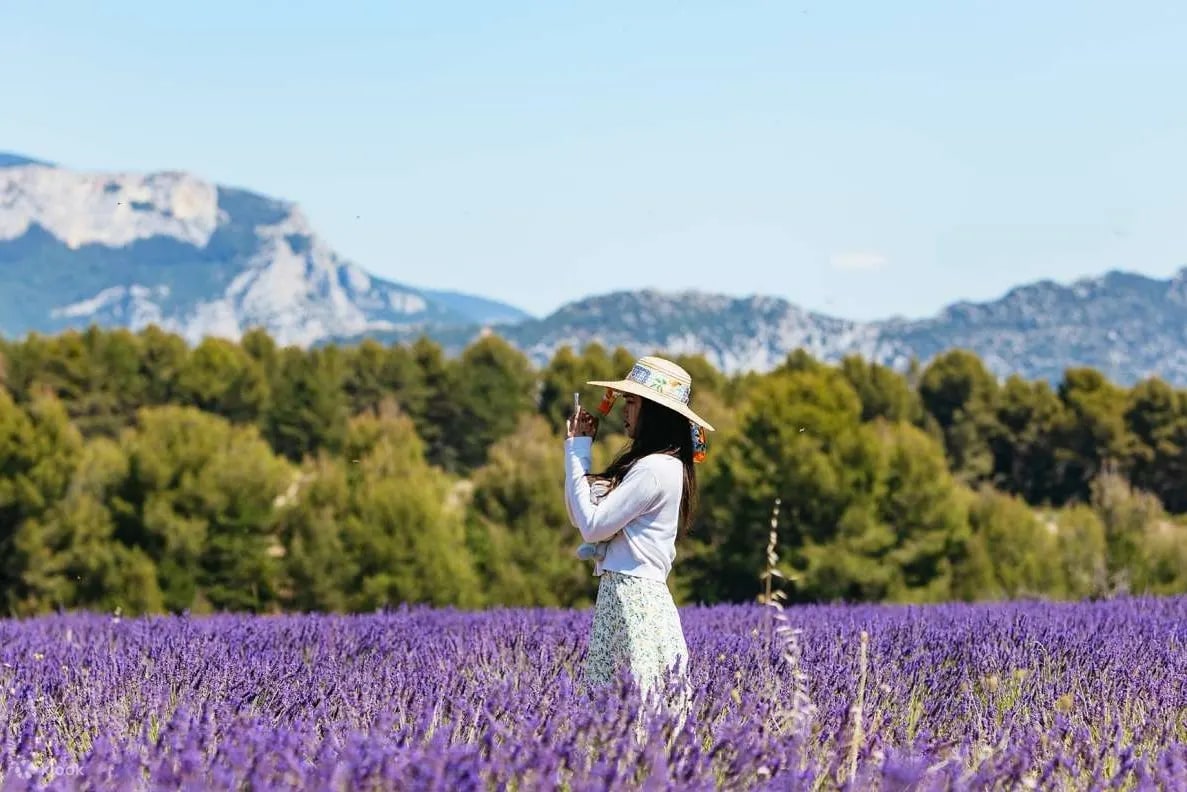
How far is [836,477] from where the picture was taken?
31.7m

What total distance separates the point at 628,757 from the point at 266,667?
6.02 feet

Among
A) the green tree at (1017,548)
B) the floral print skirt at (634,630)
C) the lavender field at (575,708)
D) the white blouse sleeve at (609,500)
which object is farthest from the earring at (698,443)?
the green tree at (1017,548)

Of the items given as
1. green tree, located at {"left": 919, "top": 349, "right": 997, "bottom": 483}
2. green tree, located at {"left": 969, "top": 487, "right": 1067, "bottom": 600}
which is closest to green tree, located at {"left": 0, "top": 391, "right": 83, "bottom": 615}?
green tree, located at {"left": 969, "top": 487, "right": 1067, "bottom": 600}

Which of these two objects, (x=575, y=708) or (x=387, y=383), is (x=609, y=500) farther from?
(x=387, y=383)

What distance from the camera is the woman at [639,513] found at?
3.56m

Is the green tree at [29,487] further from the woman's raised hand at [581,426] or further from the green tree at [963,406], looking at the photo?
the green tree at [963,406]

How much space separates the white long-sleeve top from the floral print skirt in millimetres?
49

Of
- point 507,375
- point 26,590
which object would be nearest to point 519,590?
point 26,590

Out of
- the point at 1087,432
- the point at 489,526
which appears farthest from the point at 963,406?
the point at 489,526

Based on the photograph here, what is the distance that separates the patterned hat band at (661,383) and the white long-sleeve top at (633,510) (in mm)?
189

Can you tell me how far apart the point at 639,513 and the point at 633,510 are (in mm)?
34

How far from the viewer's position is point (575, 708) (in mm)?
2803

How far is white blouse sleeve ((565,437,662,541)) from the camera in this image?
3.53 meters

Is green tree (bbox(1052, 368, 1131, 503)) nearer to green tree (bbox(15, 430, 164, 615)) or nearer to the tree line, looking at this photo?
the tree line
